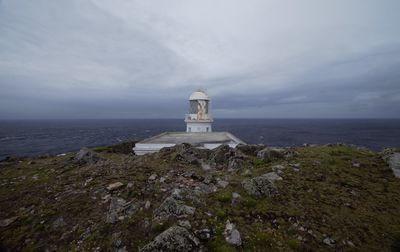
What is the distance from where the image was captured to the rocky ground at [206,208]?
203 inches

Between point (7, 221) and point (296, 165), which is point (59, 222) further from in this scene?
point (296, 165)

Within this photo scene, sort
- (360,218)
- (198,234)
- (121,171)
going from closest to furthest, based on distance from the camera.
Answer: (198,234) < (360,218) < (121,171)

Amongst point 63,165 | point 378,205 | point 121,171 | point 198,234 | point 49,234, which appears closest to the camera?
point 198,234

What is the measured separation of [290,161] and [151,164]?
6905 mm

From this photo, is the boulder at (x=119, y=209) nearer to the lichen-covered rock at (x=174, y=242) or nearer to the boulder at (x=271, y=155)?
Result: the lichen-covered rock at (x=174, y=242)

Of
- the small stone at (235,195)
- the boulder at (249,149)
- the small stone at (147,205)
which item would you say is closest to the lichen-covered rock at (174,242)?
the small stone at (147,205)

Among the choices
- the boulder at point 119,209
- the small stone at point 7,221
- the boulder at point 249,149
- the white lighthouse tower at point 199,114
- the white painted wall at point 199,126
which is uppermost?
the white lighthouse tower at point 199,114

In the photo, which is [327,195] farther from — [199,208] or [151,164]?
[151,164]

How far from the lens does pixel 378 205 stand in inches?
271

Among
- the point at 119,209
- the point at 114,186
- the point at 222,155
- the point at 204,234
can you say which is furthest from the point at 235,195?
the point at 222,155

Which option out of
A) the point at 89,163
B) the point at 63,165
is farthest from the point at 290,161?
the point at 63,165

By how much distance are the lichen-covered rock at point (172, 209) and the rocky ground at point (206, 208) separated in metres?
0.03

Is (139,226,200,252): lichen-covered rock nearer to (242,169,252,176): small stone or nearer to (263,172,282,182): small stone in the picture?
(263,172,282,182): small stone

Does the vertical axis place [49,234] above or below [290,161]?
below
